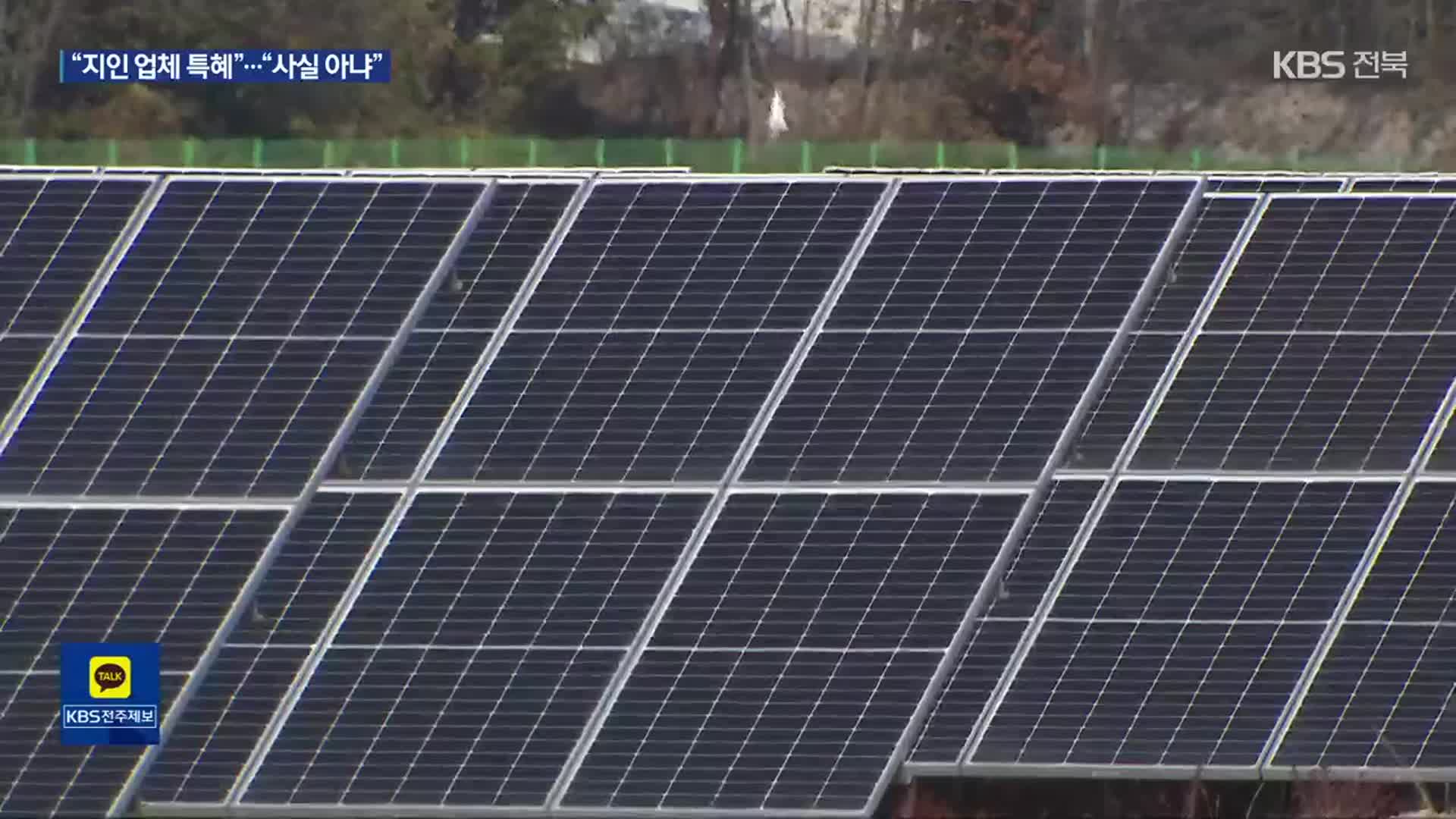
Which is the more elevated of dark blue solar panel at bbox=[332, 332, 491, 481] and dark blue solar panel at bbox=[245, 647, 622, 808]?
dark blue solar panel at bbox=[332, 332, 491, 481]

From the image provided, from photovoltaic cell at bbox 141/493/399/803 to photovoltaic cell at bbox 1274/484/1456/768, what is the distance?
290 inches

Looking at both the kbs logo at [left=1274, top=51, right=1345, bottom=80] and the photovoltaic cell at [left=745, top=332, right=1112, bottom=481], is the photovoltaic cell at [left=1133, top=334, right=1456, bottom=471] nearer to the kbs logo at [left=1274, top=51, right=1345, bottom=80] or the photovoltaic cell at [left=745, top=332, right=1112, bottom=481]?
the photovoltaic cell at [left=745, top=332, right=1112, bottom=481]

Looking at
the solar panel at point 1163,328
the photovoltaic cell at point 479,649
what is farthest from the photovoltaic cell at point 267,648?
the solar panel at point 1163,328

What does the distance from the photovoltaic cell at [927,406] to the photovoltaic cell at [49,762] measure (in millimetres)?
5268

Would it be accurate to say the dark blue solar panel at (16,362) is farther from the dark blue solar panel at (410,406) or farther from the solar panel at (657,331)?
the solar panel at (657,331)

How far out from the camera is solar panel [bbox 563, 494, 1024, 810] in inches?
684

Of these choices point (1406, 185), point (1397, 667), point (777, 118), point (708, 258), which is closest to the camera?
point (1397, 667)

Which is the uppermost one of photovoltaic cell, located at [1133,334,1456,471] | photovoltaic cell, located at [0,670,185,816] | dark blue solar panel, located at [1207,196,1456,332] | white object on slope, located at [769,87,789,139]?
dark blue solar panel, located at [1207,196,1456,332]

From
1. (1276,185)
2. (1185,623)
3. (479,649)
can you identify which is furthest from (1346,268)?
(479,649)

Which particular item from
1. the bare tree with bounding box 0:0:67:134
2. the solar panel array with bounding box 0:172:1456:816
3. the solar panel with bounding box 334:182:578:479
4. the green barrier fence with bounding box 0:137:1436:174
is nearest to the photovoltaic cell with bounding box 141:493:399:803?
the solar panel array with bounding box 0:172:1456:816

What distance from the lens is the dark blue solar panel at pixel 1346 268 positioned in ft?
60.3

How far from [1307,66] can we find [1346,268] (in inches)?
1816

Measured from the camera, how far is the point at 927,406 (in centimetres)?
1811

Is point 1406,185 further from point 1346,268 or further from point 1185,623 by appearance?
point 1185,623
